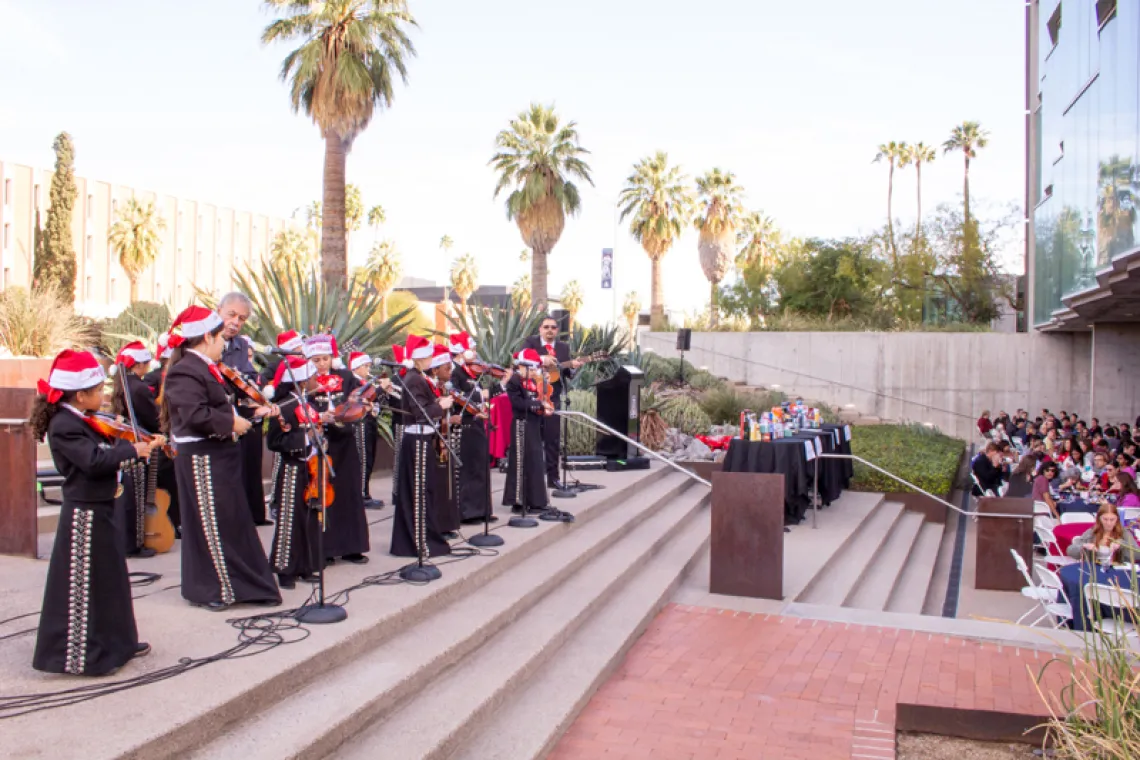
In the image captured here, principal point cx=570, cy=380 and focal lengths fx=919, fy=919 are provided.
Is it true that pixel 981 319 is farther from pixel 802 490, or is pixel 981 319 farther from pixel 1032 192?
pixel 802 490

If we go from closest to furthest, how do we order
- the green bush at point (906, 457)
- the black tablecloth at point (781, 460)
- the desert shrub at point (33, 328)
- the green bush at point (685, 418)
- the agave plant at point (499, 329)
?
the black tablecloth at point (781, 460) < the agave plant at point (499, 329) < the green bush at point (906, 457) < the desert shrub at point (33, 328) < the green bush at point (685, 418)

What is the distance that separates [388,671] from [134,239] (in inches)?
1803

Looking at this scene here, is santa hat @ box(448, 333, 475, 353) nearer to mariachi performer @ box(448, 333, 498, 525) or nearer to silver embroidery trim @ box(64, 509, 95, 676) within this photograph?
mariachi performer @ box(448, 333, 498, 525)

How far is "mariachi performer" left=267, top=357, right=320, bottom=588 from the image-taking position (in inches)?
237

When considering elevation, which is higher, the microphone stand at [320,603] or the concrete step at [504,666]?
the microphone stand at [320,603]

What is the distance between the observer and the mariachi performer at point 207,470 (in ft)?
17.1

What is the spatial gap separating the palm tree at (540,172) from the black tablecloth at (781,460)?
15.2 metres

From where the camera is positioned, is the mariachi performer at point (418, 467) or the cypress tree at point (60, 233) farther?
the cypress tree at point (60, 233)

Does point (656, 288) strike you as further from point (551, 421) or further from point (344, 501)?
point (344, 501)

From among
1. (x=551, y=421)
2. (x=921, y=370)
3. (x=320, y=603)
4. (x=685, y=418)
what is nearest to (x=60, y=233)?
(x=685, y=418)

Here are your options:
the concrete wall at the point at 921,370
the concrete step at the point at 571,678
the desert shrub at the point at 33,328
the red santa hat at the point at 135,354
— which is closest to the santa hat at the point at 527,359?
the concrete step at the point at 571,678

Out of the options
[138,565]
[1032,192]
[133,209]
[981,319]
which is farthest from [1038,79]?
[133,209]

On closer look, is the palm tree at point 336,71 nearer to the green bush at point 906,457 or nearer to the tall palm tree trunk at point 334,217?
the tall palm tree trunk at point 334,217

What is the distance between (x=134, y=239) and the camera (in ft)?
148
